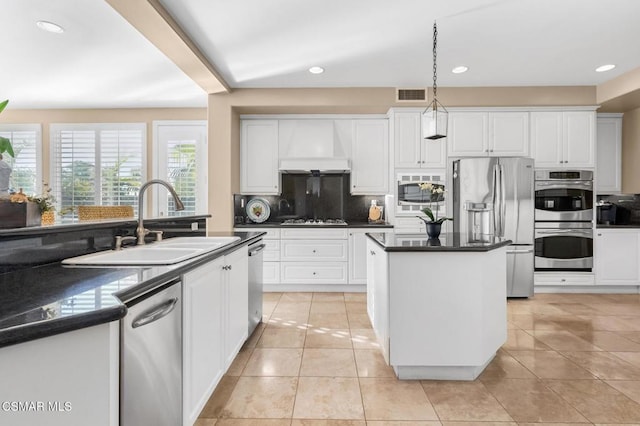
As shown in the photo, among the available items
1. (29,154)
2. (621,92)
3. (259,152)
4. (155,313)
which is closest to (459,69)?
(621,92)

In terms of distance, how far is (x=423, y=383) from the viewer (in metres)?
2.29

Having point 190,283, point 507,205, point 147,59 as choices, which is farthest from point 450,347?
point 147,59

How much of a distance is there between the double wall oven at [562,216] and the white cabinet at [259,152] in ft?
11.4

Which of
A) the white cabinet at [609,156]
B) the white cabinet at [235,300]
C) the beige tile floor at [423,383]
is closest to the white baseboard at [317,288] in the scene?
the beige tile floor at [423,383]

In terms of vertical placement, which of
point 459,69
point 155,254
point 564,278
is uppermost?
point 459,69

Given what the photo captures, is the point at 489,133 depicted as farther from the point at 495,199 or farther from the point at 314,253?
the point at 314,253

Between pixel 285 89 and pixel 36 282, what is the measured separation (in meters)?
3.85

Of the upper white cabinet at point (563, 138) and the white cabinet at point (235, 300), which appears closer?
the white cabinet at point (235, 300)

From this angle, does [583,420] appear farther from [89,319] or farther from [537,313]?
[89,319]

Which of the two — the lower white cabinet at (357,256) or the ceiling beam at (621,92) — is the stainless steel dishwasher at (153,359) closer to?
the lower white cabinet at (357,256)

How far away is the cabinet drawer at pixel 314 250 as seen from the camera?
15.3ft

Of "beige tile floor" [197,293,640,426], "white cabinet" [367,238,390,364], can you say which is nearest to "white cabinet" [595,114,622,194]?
"beige tile floor" [197,293,640,426]

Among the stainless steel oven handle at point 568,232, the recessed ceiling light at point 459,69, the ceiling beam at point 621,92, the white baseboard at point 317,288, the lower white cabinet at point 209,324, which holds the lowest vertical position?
the white baseboard at point 317,288

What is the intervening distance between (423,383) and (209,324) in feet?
4.71
